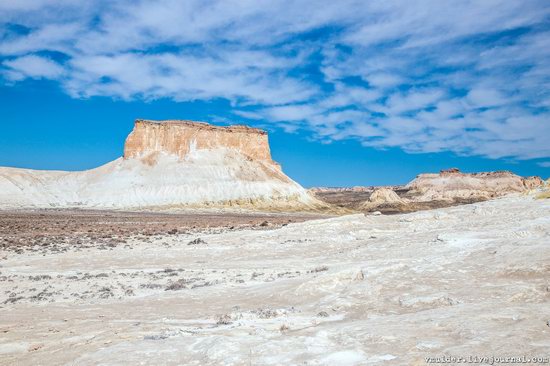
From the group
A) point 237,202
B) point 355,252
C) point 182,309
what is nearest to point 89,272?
point 182,309

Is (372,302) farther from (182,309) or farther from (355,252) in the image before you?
(355,252)

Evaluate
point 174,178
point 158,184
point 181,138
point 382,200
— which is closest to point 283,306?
point 158,184

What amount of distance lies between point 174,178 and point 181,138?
12.8 m

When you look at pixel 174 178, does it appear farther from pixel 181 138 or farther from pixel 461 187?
pixel 461 187

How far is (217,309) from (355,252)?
9810mm

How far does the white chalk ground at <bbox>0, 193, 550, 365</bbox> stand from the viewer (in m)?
6.32

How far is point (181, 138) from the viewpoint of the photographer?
105 metres

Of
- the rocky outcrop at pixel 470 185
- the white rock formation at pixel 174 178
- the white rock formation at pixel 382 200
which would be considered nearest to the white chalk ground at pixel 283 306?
the white rock formation at pixel 174 178

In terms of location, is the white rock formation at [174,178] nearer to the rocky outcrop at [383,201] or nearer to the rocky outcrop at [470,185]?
the rocky outcrop at [383,201]

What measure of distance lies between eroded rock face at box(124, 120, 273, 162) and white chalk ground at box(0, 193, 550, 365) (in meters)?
84.5

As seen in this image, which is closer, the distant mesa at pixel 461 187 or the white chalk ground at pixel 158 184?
the white chalk ground at pixel 158 184

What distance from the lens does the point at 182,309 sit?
10586 millimetres

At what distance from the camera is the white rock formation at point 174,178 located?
87625 mm

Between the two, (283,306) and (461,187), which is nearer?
(283,306)
